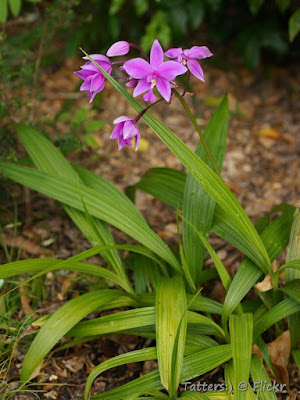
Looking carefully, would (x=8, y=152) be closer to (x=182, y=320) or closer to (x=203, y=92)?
(x=182, y=320)

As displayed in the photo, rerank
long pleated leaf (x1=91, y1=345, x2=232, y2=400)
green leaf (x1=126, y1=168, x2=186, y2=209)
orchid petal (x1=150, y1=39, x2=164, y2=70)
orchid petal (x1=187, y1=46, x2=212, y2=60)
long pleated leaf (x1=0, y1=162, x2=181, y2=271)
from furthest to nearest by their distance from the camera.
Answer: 1. green leaf (x1=126, y1=168, x2=186, y2=209)
2. long pleated leaf (x1=0, y1=162, x2=181, y2=271)
3. long pleated leaf (x1=91, y1=345, x2=232, y2=400)
4. orchid petal (x1=187, y1=46, x2=212, y2=60)
5. orchid petal (x1=150, y1=39, x2=164, y2=70)

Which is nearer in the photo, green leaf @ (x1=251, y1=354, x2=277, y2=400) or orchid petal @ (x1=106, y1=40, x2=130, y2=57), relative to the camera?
orchid petal @ (x1=106, y1=40, x2=130, y2=57)

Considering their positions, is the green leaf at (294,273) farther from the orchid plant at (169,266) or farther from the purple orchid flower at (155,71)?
the purple orchid flower at (155,71)

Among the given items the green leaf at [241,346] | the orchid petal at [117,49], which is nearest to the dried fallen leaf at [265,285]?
the green leaf at [241,346]

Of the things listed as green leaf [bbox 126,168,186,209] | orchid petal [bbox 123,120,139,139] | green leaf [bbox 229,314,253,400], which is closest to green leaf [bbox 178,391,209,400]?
green leaf [bbox 229,314,253,400]

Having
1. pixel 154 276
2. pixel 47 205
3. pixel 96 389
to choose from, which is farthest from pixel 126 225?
pixel 47 205

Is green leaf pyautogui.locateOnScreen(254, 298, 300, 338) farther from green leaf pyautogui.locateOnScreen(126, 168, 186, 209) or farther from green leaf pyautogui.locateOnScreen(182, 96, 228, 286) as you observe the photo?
green leaf pyautogui.locateOnScreen(126, 168, 186, 209)
